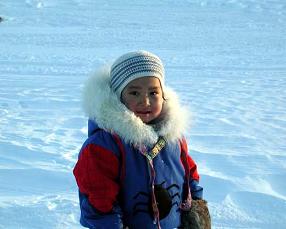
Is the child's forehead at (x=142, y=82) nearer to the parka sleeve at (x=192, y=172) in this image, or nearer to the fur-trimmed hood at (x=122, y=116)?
the fur-trimmed hood at (x=122, y=116)

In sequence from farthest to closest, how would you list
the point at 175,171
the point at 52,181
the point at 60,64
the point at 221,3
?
the point at 221,3 < the point at 60,64 < the point at 52,181 < the point at 175,171

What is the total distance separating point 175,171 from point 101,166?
1.01ft

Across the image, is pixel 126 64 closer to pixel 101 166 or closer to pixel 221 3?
pixel 101 166

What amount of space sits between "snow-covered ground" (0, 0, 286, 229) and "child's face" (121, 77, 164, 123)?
170cm

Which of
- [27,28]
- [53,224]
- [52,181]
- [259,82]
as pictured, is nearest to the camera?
[53,224]

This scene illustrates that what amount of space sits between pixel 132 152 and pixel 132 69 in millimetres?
296

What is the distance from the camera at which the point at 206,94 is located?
7.69 meters

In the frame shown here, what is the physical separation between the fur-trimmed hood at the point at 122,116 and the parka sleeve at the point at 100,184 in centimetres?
9

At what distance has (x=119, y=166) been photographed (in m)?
2.06

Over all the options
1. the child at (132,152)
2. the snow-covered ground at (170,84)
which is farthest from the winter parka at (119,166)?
the snow-covered ground at (170,84)

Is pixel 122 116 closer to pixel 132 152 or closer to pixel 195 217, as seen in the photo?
pixel 132 152

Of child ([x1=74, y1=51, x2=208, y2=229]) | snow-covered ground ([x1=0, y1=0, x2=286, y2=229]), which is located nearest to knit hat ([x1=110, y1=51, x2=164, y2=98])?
child ([x1=74, y1=51, x2=208, y2=229])

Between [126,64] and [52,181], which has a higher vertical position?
[126,64]

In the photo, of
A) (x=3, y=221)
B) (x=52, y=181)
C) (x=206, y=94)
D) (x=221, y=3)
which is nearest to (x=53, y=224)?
(x=3, y=221)
